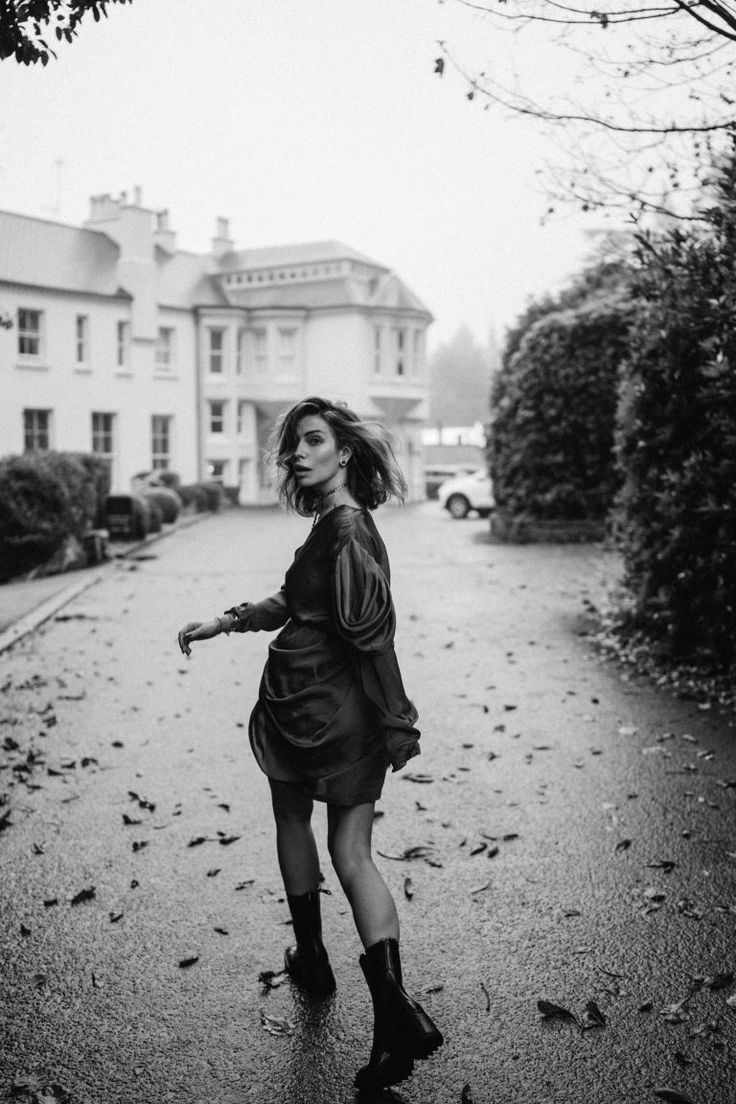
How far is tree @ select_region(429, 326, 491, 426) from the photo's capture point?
12525 centimetres

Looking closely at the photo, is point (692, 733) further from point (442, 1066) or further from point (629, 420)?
point (442, 1066)

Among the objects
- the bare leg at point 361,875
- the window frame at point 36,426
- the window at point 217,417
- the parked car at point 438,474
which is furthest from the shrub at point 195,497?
the bare leg at point 361,875

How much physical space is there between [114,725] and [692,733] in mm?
3803

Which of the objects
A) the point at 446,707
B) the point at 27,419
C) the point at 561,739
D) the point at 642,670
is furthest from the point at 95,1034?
the point at 27,419

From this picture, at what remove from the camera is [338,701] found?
136 inches

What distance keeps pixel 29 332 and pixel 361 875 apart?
35196 mm

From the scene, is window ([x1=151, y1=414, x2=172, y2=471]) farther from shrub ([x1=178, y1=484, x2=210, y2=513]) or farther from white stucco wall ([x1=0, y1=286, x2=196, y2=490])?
shrub ([x1=178, y1=484, x2=210, y2=513])

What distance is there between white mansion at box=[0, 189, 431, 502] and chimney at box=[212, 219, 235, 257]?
0.06 m

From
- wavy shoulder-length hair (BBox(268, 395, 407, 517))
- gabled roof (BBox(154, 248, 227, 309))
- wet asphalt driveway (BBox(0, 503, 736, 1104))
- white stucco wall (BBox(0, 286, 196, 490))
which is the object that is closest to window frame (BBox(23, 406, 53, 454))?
white stucco wall (BBox(0, 286, 196, 490))

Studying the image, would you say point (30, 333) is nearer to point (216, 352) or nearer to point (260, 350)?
point (216, 352)

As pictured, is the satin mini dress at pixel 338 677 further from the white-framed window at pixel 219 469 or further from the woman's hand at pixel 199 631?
the white-framed window at pixel 219 469

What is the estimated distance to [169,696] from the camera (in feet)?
28.5

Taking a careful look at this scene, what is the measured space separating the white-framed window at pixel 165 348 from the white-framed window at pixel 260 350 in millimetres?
4474

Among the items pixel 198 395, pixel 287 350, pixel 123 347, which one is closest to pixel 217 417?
pixel 198 395
